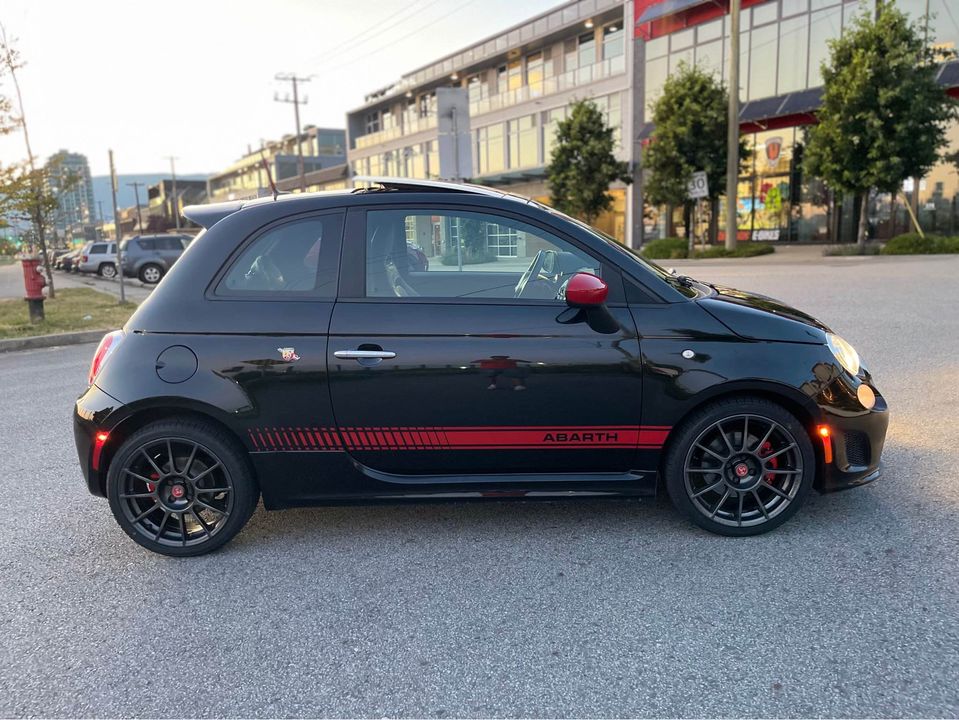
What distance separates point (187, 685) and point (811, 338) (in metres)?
3.05

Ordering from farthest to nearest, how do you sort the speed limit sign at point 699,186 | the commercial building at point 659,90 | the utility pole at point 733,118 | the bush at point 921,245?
the commercial building at point 659,90, the speed limit sign at point 699,186, the utility pole at point 733,118, the bush at point 921,245

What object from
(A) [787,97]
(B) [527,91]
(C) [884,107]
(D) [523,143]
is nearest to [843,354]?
(C) [884,107]

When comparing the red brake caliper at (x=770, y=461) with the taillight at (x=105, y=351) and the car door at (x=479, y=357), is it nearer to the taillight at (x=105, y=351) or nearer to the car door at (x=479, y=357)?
the car door at (x=479, y=357)

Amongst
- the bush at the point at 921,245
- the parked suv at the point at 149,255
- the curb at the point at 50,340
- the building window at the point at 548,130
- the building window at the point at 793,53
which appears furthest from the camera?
the building window at the point at 548,130

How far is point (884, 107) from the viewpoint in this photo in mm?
20391

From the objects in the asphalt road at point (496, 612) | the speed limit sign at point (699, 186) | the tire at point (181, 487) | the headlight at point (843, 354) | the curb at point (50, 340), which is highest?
the speed limit sign at point (699, 186)

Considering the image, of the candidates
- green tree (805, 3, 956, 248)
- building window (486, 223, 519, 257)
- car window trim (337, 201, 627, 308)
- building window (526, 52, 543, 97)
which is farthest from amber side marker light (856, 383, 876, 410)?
building window (526, 52, 543, 97)

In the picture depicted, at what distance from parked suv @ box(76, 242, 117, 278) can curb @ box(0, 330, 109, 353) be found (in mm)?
23223

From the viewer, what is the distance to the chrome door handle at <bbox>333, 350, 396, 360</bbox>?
10.8ft

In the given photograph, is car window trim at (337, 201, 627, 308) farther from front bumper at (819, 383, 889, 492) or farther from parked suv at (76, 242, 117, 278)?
parked suv at (76, 242, 117, 278)

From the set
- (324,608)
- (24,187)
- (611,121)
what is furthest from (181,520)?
(611,121)

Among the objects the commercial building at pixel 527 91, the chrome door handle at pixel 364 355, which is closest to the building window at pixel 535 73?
the commercial building at pixel 527 91

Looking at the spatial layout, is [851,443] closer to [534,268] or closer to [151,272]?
[534,268]

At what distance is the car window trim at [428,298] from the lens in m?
3.36
